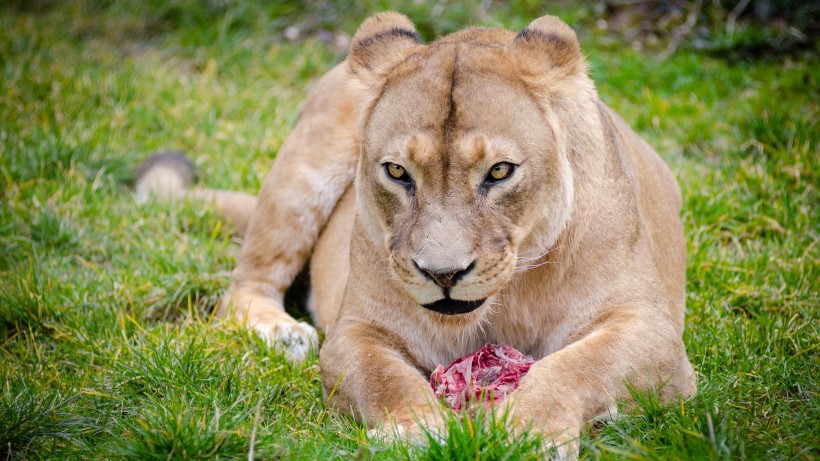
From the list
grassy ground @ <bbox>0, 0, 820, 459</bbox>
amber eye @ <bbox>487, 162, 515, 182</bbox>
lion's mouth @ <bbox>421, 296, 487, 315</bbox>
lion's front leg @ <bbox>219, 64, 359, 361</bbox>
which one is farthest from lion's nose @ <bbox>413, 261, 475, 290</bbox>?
lion's front leg @ <bbox>219, 64, 359, 361</bbox>

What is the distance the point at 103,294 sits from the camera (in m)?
4.62

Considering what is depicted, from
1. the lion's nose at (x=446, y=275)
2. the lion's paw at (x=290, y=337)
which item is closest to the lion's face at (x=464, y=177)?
the lion's nose at (x=446, y=275)

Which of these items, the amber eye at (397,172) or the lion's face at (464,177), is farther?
the amber eye at (397,172)

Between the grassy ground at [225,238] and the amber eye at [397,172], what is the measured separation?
867mm

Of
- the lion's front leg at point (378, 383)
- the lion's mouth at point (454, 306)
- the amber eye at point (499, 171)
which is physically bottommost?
the lion's front leg at point (378, 383)

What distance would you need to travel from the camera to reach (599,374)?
303 cm

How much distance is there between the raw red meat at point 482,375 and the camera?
313 centimetres

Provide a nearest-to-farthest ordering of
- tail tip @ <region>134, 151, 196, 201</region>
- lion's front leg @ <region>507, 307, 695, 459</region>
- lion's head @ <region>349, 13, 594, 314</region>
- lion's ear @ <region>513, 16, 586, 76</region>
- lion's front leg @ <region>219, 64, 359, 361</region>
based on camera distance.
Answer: lion's front leg @ <region>507, 307, 695, 459</region> → lion's head @ <region>349, 13, 594, 314</region> → lion's ear @ <region>513, 16, 586, 76</region> → lion's front leg @ <region>219, 64, 359, 361</region> → tail tip @ <region>134, 151, 196, 201</region>

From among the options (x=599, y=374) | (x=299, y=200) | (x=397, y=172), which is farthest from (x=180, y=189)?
(x=599, y=374)

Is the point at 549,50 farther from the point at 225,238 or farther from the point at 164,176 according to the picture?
the point at 164,176

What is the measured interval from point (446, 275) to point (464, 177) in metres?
0.35

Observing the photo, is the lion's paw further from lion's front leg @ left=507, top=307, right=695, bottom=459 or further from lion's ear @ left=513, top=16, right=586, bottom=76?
lion's ear @ left=513, top=16, right=586, bottom=76

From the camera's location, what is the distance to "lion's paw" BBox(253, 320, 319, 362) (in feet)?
13.8

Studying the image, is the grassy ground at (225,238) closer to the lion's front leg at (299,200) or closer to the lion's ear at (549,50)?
the lion's front leg at (299,200)
